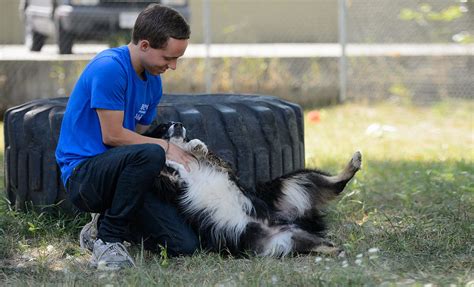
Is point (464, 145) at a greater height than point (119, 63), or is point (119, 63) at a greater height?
point (119, 63)

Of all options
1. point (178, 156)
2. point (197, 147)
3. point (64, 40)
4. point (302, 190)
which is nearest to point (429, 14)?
point (64, 40)

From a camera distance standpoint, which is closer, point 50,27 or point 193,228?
point 193,228

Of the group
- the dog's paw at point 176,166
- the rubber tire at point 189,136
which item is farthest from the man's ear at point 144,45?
the rubber tire at point 189,136

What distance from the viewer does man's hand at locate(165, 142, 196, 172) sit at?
452cm

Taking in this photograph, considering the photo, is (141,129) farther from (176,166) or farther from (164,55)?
(164,55)

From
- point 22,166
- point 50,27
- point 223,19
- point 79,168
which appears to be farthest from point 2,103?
point 223,19

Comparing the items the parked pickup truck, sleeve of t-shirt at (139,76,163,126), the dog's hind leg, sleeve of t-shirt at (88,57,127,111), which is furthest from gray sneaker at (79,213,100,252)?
the parked pickup truck

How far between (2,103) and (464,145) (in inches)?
218

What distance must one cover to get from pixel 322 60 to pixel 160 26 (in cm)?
768

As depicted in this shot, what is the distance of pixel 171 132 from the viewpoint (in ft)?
15.3

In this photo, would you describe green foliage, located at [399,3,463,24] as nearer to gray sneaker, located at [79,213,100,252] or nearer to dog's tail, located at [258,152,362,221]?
dog's tail, located at [258,152,362,221]

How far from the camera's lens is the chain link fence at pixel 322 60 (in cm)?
1047

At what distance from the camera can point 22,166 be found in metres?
5.24

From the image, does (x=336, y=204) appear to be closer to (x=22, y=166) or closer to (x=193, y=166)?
(x=193, y=166)
